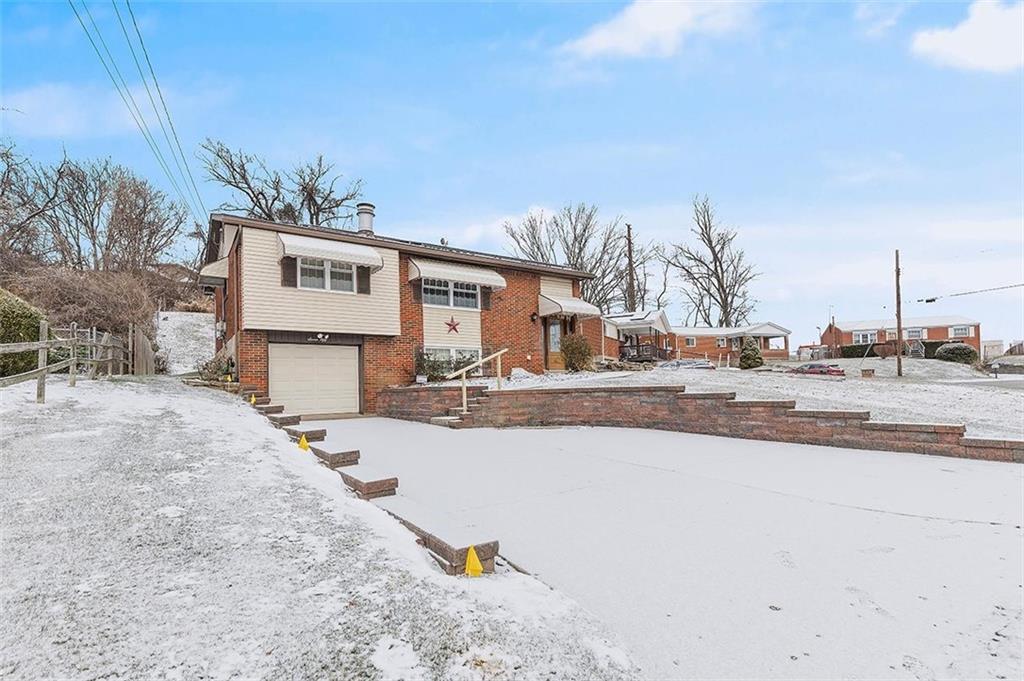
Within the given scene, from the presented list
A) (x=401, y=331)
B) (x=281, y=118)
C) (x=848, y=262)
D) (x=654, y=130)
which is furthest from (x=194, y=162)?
(x=848, y=262)

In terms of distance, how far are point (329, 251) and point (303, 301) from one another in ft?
4.59

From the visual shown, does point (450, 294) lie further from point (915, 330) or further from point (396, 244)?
point (915, 330)

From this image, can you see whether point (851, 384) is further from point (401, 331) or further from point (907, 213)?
point (401, 331)

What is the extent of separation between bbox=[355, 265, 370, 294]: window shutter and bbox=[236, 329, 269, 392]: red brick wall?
100 inches

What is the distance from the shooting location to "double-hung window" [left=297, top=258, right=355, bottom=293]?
40.4 feet

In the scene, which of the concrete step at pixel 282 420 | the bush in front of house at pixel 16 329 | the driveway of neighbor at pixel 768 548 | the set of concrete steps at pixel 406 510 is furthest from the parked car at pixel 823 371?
the bush in front of house at pixel 16 329

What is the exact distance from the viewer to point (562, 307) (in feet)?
53.7

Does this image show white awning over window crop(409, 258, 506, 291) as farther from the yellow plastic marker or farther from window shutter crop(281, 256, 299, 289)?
the yellow plastic marker

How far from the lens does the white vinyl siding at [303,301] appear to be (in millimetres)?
11531

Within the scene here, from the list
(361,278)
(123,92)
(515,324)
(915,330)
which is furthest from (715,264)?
Answer: (123,92)

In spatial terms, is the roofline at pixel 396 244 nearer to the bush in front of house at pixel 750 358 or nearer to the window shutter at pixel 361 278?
A: the window shutter at pixel 361 278

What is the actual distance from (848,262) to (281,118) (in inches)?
1191

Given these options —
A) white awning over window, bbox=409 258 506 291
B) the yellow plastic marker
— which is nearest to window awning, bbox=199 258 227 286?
white awning over window, bbox=409 258 506 291

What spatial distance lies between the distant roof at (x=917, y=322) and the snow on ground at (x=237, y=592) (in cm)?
5570
